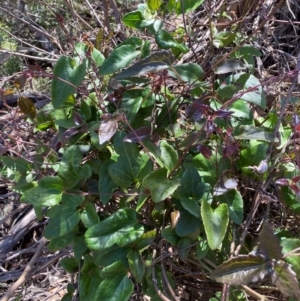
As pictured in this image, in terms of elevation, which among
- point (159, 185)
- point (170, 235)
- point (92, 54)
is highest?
point (92, 54)

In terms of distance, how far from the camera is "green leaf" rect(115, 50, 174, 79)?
1.01 meters

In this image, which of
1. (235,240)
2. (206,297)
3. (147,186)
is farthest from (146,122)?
(206,297)

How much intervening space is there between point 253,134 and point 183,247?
265 mm

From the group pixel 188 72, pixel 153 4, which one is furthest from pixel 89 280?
pixel 153 4

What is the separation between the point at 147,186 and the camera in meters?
0.97

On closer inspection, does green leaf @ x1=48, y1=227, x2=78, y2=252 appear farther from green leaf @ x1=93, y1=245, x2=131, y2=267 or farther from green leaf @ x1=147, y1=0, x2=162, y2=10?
green leaf @ x1=147, y1=0, x2=162, y2=10

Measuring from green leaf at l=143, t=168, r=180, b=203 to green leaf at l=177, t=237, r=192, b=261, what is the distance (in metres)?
0.11

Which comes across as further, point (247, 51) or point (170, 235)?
point (247, 51)

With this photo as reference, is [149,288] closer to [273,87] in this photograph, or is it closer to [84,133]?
[84,133]

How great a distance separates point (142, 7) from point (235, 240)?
0.55 meters

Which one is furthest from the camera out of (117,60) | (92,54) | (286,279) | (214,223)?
(92,54)

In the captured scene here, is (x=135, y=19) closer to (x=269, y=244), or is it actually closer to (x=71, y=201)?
(x=71, y=201)

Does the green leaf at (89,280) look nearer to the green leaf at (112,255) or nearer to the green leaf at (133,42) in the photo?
the green leaf at (112,255)

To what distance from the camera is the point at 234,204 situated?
1023mm
